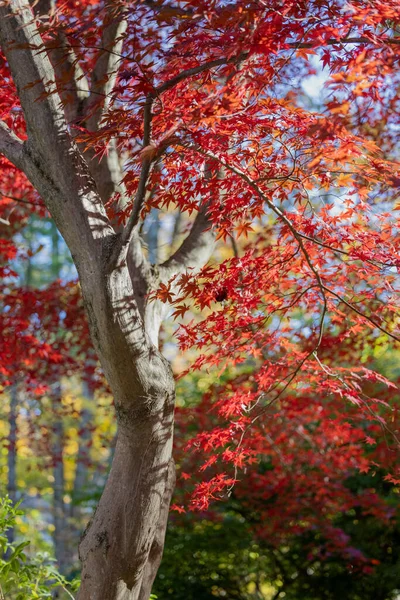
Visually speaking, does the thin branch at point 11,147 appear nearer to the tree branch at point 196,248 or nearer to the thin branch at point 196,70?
the thin branch at point 196,70

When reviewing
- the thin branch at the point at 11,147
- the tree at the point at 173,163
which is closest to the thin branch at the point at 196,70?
the tree at the point at 173,163

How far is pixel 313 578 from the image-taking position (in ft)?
19.2

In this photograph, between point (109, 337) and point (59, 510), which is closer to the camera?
point (109, 337)

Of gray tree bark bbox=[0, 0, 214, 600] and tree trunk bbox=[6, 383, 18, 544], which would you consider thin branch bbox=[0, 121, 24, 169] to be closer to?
gray tree bark bbox=[0, 0, 214, 600]

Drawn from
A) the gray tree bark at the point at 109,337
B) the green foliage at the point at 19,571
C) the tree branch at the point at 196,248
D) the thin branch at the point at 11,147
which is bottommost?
the green foliage at the point at 19,571

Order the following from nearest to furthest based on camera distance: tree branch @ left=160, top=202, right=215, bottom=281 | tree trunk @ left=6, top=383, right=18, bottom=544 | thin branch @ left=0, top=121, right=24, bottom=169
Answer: thin branch @ left=0, top=121, right=24, bottom=169 → tree branch @ left=160, top=202, right=215, bottom=281 → tree trunk @ left=6, top=383, right=18, bottom=544

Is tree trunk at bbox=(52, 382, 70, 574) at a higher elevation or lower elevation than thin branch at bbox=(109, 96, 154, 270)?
higher

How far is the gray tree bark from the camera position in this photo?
8.15ft

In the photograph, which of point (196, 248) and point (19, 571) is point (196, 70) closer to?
point (196, 248)

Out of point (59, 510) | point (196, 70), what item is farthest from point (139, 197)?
point (59, 510)

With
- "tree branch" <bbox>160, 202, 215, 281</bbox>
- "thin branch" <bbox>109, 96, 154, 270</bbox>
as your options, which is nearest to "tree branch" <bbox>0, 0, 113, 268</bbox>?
"thin branch" <bbox>109, 96, 154, 270</bbox>

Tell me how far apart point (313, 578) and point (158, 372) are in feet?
13.5

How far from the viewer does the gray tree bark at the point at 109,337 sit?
2.48 m

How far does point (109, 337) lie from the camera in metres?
2.46
